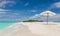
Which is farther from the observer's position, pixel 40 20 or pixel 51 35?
pixel 40 20

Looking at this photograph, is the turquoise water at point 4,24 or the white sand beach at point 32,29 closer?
the white sand beach at point 32,29

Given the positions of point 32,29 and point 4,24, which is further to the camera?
point 4,24

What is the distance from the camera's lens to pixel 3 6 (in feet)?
17.0

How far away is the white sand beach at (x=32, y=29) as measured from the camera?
4895 millimetres

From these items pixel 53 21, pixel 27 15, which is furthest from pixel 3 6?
pixel 53 21

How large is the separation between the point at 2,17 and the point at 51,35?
1.79 meters

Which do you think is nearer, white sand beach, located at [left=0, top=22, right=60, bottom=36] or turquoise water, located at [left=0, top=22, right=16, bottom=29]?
white sand beach, located at [left=0, top=22, right=60, bottom=36]

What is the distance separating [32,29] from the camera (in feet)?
16.5

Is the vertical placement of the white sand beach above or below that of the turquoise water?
below

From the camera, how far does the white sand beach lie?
16.1 ft

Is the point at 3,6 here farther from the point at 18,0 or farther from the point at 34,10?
the point at 34,10

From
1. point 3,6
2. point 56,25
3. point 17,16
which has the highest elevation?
point 3,6

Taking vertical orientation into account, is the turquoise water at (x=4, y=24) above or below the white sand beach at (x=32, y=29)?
above

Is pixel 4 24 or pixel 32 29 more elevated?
pixel 4 24
